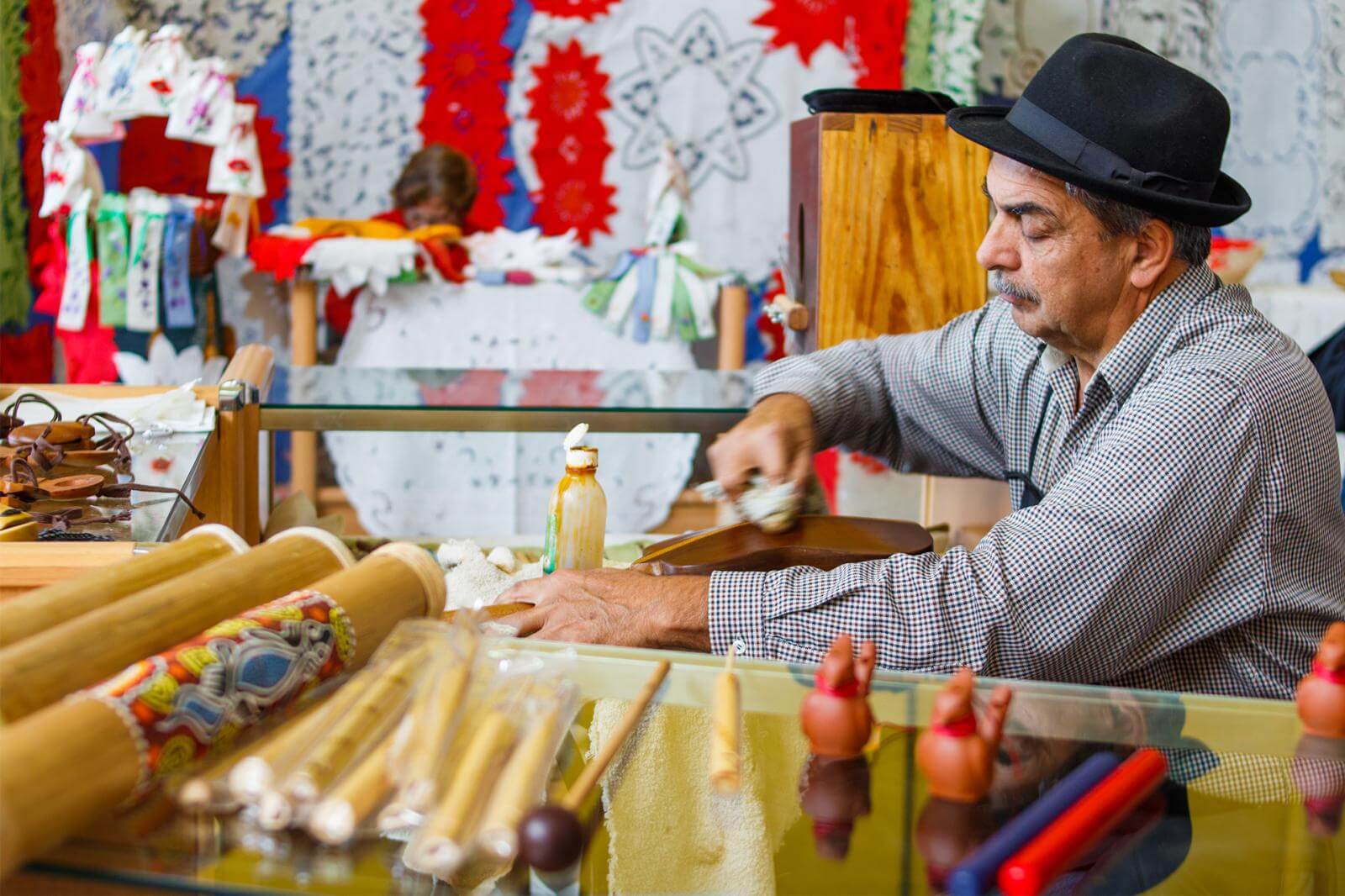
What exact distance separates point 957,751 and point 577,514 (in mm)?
847

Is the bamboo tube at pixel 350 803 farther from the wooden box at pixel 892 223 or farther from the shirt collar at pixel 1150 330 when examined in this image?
the wooden box at pixel 892 223

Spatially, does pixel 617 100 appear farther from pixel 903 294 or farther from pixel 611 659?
pixel 611 659

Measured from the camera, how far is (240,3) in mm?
5945

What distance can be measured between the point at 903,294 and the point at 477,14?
3853 mm

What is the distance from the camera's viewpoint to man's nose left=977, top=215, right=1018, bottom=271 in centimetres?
178

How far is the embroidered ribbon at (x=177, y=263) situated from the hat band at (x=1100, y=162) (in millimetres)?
4063

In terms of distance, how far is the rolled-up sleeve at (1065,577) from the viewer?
4.83 feet

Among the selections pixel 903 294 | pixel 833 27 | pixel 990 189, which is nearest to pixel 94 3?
pixel 833 27

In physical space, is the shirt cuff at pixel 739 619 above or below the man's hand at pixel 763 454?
below

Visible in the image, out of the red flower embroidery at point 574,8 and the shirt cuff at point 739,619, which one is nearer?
the shirt cuff at point 739,619

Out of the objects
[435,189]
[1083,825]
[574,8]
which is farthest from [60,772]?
[574,8]

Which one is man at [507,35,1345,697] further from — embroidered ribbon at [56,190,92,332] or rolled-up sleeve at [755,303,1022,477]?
embroidered ribbon at [56,190,92,332]

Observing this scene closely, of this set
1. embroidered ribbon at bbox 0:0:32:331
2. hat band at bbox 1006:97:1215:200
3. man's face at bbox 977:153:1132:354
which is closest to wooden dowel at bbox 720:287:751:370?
embroidered ribbon at bbox 0:0:32:331

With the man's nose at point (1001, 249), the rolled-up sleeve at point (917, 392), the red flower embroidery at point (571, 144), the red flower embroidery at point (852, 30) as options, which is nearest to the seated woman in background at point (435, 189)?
the red flower embroidery at point (571, 144)
